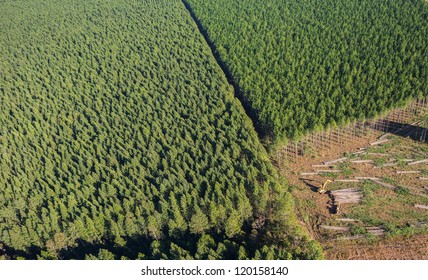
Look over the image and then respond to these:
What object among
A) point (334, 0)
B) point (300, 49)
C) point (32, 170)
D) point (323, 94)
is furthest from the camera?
point (334, 0)

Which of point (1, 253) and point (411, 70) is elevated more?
point (411, 70)

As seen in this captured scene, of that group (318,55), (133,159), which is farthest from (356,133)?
(133,159)

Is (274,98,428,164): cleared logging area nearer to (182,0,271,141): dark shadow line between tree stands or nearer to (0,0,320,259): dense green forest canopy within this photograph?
(182,0,271,141): dark shadow line between tree stands

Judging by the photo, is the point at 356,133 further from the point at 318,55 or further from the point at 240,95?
the point at 318,55

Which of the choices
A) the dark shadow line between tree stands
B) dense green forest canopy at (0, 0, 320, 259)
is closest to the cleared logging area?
the dark shadow line between tree stands

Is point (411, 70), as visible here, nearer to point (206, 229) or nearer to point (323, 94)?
point (323, 94)

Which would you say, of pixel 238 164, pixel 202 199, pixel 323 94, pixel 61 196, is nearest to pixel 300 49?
pixel 323 94
